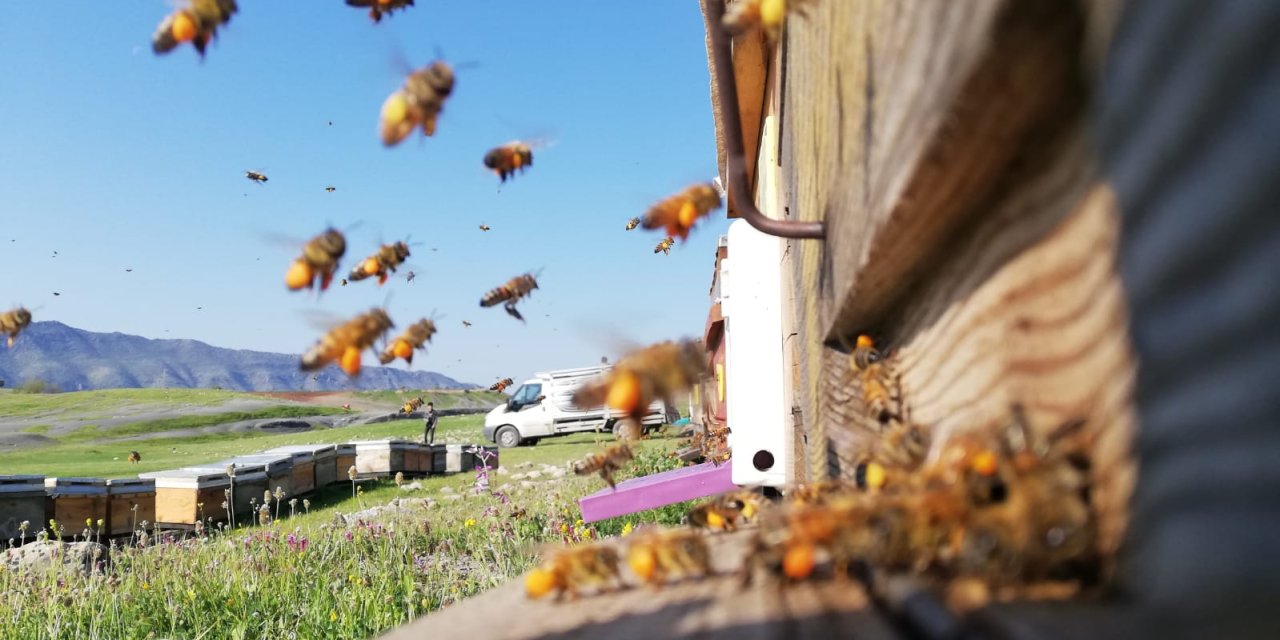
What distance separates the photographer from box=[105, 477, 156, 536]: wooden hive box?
13750 mm

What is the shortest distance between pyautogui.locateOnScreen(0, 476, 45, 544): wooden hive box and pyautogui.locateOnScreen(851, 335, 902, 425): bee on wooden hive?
575 inches

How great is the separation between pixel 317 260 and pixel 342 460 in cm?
1830

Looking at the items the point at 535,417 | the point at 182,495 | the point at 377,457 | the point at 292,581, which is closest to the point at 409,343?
the point at 292,581

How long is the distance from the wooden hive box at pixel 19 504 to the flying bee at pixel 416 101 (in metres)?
12.4

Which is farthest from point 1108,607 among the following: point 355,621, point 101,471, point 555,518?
point 101,471

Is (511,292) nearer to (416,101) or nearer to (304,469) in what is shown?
(416,101)

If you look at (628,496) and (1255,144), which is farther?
(628,496)

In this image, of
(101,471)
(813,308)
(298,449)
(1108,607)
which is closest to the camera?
(1108,607)

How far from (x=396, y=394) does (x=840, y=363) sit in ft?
349

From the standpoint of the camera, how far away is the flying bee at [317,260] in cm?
418

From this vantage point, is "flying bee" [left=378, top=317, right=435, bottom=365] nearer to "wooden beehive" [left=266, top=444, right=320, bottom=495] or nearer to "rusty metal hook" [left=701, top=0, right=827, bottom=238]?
"rusty metal hook" [left=701, top=0, right=827, bottom=238]

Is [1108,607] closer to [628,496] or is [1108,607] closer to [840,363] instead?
[840,363]

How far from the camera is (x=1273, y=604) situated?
587 millimetres

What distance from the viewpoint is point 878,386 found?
1751 millimetres
